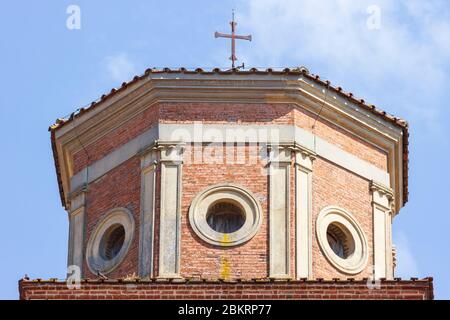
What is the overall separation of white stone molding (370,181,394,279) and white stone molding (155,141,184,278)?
4057mm

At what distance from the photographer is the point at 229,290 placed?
4044 cm

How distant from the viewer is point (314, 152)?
44875 mm

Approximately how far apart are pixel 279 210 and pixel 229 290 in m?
3.84

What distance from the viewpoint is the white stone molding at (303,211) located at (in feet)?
142

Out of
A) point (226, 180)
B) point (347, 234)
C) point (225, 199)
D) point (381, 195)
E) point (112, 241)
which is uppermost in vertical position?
point (381, 195)

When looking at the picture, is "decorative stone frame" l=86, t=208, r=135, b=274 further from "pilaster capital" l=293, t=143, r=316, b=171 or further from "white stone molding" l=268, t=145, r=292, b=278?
"pilaster capital" l=293, t=143, r=316, b=171

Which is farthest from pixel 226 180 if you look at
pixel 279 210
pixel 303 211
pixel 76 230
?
pixel 76 230

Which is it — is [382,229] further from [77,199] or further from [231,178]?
[77,199]

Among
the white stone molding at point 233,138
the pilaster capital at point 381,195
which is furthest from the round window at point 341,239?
the white stone molding at point 233,138

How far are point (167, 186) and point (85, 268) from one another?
Result: 2.37 m

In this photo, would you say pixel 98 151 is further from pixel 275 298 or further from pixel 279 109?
pixel 275 298

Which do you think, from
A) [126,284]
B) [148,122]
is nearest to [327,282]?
[126,284]

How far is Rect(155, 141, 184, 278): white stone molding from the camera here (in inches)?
1703
